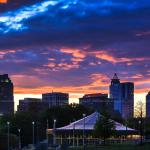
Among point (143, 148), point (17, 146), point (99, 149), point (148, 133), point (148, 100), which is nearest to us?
point (143, 148)

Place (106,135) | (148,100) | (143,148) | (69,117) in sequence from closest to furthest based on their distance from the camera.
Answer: (143,148) → (106,135) → (69,117) → (148,100)

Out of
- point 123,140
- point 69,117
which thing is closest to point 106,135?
point 123,140

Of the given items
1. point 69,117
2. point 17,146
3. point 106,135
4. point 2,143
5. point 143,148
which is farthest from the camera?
point 69,117

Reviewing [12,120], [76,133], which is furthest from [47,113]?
[76,133]

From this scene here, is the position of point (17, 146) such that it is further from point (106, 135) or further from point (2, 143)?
point (106, 135)

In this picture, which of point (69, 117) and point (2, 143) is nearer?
point (2, 143)

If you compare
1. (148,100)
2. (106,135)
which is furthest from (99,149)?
(148,100)

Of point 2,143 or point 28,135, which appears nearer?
point 2,143

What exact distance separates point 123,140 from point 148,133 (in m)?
16.8

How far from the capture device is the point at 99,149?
68.2m

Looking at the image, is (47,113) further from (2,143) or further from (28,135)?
(2,143)

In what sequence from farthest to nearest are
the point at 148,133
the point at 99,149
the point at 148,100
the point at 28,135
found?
the point at 148,100 < the point at 28,135 < the point at 148,133 < the point at 99,149

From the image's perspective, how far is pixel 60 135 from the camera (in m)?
107

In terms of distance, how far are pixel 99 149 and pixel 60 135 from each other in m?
38.8
